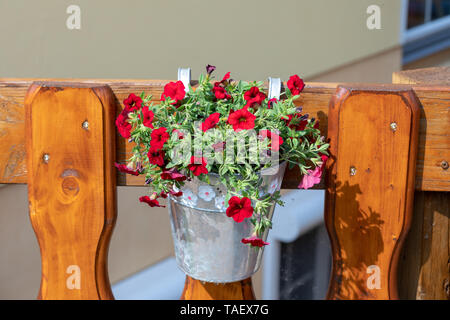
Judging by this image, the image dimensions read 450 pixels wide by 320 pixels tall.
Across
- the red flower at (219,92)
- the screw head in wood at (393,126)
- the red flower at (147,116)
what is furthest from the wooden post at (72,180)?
the screw head in wood at (393,126)

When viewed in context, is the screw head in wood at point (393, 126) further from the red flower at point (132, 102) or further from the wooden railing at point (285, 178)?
the red flower at point (132, 102)

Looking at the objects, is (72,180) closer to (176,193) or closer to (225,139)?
(176,193)

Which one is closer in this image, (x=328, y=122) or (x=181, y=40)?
(x=328, y=122)

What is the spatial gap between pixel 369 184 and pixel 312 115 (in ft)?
0.65

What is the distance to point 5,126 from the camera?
1.22m

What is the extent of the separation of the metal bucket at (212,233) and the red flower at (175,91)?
0.56ft

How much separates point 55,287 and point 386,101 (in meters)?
0.85

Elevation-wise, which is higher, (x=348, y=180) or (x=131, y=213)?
(x=348, y=180)

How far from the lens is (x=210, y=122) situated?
1.06m

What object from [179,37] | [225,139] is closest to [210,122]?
[225,139]

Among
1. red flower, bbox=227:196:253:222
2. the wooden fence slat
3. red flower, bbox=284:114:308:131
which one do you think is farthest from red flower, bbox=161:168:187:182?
the wooden fence slat

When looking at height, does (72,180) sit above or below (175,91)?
below

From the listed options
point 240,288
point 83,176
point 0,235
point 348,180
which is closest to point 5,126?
point 83,176
